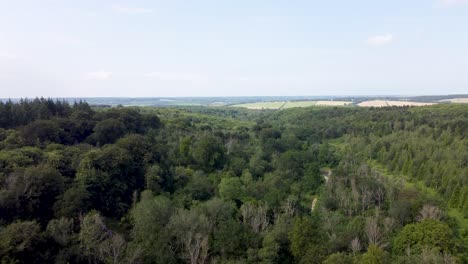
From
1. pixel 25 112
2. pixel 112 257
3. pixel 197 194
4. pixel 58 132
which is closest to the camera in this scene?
pixel 112 257

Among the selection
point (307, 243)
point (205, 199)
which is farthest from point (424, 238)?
point (205, 199)

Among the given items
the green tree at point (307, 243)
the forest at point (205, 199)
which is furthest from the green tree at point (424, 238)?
the green tree at point (307, 243)

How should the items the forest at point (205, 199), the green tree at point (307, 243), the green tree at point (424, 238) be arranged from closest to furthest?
the green tree at point (307, 243), the forest at point (205, 199), the green tree at point (424, 238)

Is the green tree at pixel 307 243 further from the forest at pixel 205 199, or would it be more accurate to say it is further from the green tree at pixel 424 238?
the green tree at pixel 424 238

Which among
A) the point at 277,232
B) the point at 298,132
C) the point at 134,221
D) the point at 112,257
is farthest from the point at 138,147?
the point at 298,132

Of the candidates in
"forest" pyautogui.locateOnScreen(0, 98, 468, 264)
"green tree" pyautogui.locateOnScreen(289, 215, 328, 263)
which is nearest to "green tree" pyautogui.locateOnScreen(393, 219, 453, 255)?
"forest" pyautogui.locateOnScreen(0, 98, 468, 264)

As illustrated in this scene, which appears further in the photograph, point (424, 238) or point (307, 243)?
point (424, 238)

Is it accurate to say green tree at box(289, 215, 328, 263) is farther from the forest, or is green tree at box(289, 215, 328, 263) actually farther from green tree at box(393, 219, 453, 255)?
green tree at box(393, 219, 453, 255)

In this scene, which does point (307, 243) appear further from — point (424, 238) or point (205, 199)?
Result: point (205, 199)

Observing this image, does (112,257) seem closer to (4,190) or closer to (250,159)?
(4,190)
